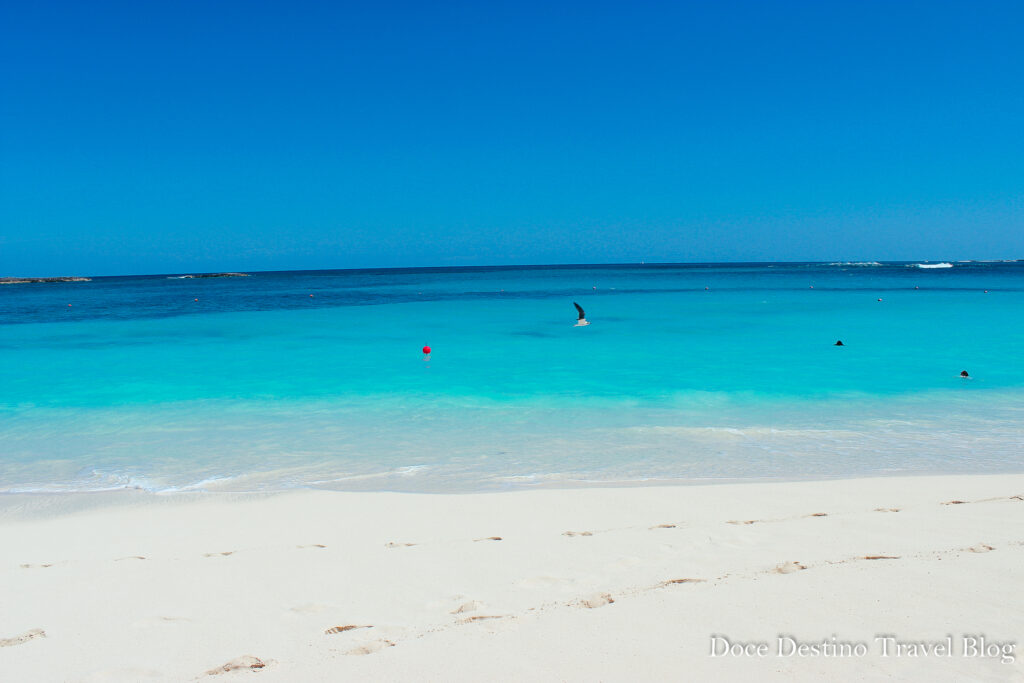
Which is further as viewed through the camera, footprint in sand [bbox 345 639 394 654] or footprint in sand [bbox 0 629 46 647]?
footprint in sand [bbox 0 629 46 647]

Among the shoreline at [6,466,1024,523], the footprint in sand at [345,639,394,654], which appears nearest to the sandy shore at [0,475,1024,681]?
the footprint in sand at [345,639,394,654]

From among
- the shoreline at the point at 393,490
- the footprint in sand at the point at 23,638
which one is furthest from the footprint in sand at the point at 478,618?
the shoreline at the point at 393,490

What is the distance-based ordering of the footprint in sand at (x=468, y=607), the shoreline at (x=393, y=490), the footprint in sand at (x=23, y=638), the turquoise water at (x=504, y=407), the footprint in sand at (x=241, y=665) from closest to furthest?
1. the footprint in sand at (x=241, y=665)
2. the footprint in sand at (x=23, y=638)
3. the footprint in sand at (x=468, y=607)
4. the shoreline at (x=393, y=490)
5. the turquoise water at (x=504, y=407)

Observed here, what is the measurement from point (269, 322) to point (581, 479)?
2734 centimetres

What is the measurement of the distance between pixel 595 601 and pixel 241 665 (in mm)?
1936

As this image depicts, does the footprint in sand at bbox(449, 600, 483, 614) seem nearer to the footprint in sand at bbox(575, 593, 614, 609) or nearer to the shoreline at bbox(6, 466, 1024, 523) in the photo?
the footprint in sand at bbox(575, 593, 614, 609)

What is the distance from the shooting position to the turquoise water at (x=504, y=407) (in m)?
7.49

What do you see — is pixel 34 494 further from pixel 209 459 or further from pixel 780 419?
pixel 780 419

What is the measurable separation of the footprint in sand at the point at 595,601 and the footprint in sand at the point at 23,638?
300 cm

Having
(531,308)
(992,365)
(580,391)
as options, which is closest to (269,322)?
(531,308)

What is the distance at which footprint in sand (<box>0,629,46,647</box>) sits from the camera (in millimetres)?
3516

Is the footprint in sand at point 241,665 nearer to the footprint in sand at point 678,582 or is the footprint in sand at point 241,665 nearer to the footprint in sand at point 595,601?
the footprint in sand at point 595,601

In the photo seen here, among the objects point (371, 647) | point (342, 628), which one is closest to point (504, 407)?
point (342, 628)

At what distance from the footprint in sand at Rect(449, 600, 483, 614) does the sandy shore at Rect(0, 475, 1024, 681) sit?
0.7 inches
